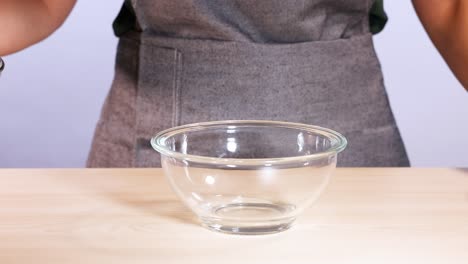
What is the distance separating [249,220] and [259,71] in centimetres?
40

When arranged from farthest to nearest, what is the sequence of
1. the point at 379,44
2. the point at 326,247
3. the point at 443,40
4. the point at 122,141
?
the point at 379,44 → the point at 122,141 → the point at 443,40 → the point at 326,247

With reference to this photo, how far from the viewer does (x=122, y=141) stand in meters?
1.09

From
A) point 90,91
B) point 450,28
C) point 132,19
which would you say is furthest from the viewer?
point 90,91

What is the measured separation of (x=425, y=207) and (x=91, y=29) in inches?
65.7

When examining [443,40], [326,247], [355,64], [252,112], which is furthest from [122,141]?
[326,247]

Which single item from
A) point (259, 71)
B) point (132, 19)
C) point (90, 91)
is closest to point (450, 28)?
point (259, 71)

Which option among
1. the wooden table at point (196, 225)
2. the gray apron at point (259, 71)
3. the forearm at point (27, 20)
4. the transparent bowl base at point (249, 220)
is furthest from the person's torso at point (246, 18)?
the transparent bowl base at point (249, 220)

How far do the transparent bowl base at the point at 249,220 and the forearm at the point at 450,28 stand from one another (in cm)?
39

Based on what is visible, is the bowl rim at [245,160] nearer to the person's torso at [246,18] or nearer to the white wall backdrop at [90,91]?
the person's torso at [246,18]

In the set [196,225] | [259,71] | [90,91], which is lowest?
[196,225]

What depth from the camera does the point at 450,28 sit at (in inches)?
38.5

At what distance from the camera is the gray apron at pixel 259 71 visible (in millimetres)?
1013

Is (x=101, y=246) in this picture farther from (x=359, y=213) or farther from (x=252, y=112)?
(x=252, y=112)

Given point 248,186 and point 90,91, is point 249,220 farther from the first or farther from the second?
point 90,91
